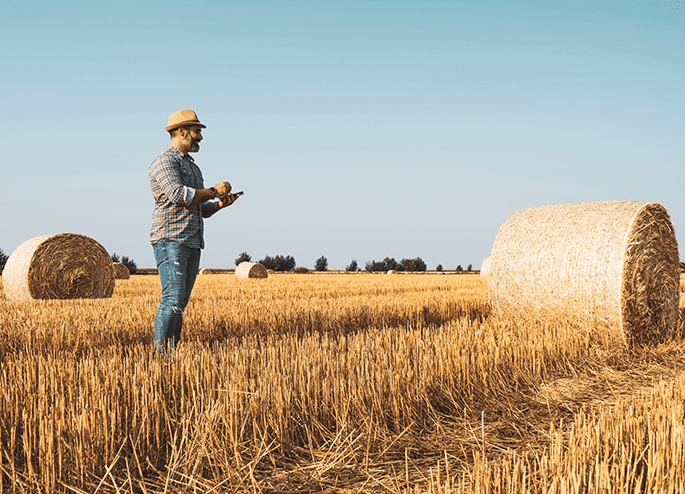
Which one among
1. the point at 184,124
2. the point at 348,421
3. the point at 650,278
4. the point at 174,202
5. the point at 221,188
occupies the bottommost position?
the point at 348,421

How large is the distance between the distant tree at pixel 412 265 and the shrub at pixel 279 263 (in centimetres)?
1194

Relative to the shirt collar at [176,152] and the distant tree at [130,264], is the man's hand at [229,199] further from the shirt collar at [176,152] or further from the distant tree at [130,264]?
the distant tree at [130,264]

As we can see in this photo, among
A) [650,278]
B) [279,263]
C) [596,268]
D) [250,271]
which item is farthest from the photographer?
[279,263]

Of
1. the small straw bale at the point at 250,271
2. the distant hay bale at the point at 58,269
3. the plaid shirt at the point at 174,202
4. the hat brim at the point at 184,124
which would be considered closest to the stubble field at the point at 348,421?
the plaid shirt at the point at 174,202

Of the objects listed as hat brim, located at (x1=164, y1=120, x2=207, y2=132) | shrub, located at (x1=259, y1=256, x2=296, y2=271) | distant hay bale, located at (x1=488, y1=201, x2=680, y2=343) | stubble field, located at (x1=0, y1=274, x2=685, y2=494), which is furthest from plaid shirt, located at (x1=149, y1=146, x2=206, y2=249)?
shrub, located at (x1=259, y1=256, x2=296, y2=271)

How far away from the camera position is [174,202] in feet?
14.3

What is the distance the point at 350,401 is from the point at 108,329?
3700 millimetres

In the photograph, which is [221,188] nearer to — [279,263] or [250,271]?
[250,271]

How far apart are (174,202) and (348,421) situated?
101 inches

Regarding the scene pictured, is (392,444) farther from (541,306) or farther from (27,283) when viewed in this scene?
(27,283)

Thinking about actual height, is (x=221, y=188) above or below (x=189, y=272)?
above

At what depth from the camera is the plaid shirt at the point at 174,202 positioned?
4367mm

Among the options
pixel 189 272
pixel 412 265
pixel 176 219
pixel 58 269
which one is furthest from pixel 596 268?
pixel 412 265

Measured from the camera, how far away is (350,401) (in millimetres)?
3086
